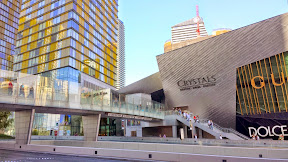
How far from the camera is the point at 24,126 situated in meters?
25.0

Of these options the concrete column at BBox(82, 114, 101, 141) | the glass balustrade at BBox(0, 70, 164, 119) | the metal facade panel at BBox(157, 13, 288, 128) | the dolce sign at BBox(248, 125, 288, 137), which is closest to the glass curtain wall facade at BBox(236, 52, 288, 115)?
the metal facade panel at BBox(157, 13, 288, 128)

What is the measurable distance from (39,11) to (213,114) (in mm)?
60335

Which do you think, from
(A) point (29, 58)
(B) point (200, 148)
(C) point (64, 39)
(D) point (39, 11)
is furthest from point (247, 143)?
(D) point (39, 11)

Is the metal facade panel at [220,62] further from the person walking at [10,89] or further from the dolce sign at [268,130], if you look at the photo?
the person walking at [10,89]

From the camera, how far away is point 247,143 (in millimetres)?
24766

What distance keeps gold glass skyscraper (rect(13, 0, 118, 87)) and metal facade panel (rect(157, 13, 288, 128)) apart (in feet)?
85.8

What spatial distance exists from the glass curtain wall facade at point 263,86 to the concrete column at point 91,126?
26512mm

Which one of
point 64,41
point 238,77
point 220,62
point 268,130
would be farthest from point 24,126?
point 64,41

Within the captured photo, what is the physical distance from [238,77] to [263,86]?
448 cm

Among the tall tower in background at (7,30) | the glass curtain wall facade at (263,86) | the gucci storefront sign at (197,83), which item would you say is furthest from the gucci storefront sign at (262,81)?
the tall tower in background at (7,30)

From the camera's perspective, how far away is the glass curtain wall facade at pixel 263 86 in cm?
3841

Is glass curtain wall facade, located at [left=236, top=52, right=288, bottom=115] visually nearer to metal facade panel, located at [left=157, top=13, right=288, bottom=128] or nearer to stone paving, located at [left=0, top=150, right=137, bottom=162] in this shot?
metal facade panel, located at [left=157, top=13, right=288, bottom=128]

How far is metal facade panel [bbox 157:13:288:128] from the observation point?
38.1 metres

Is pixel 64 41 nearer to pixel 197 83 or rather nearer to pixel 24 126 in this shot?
pixel 197 83
